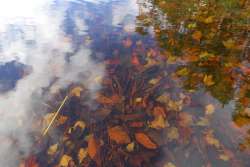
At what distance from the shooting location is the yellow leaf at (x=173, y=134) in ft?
8.89

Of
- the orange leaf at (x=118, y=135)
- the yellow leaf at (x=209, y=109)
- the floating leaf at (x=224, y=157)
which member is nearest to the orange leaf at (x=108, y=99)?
the orange leaf at (x=118, y=135)

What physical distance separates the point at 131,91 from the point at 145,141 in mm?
883

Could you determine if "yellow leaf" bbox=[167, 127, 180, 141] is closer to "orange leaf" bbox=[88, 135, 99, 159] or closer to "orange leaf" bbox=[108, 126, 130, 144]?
"orange leaf" bbox=[108, 126, 130, 144]

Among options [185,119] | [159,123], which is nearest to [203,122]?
[185,119]

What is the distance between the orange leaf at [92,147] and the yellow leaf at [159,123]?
728 millimetres

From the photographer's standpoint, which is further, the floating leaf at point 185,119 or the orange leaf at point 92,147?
the floating leaf at point 185,119

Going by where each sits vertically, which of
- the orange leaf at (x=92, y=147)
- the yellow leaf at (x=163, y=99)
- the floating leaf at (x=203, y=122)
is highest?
the yellow leaf at (x=163, y=99)

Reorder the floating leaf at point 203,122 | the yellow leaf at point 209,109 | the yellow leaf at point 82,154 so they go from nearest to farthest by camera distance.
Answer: the yellow leaf at point 82,154 → the floating leaf at point 203,122 → the yellow leaf at point 209,109

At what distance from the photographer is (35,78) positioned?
12.8ft

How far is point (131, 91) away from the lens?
3.35 m

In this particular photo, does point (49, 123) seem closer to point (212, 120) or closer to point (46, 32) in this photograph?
point (212, 120)

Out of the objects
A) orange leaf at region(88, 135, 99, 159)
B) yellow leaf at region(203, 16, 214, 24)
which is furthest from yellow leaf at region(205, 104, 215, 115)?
yellow leaf at region(203, 16, 214, 24)

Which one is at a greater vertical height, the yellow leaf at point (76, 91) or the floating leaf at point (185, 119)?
the yellow leaf at point (76, 91)

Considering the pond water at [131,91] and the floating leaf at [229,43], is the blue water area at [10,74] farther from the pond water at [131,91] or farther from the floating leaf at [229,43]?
the floating leaf at [229,43]
